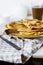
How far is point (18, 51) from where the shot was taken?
0.63m

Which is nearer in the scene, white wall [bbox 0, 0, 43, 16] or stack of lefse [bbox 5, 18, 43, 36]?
stack of lefse [bbox 5, 18, 43, 36]

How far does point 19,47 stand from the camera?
67cm

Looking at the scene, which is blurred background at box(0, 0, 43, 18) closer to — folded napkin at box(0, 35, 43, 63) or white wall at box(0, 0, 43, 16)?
white wall at box(0, 0, 43, 16)

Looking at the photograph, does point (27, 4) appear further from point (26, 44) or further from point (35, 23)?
point (26, 44)

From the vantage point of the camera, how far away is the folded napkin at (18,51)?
0.60 m

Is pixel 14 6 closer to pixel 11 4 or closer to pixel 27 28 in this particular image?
pixel 11 4

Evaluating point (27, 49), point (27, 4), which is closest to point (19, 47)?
point (27, 49)

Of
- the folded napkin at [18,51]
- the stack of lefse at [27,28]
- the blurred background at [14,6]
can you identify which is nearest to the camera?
the folded napkin at [18,51]

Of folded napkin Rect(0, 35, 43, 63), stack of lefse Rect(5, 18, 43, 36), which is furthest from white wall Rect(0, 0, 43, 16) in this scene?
folded napkin Rect(0, 35, 43, 63)

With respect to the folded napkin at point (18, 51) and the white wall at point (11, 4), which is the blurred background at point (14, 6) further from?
the folded napkin at point (18, 51)

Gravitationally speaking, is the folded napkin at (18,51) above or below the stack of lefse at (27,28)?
below

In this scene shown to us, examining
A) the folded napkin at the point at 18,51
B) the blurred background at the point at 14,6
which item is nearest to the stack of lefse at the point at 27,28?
the folded napkin at the point at 18,51

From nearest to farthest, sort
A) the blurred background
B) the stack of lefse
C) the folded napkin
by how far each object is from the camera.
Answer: the folded napkin → the stack of lefse → the blurred background

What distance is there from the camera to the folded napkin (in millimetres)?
599
